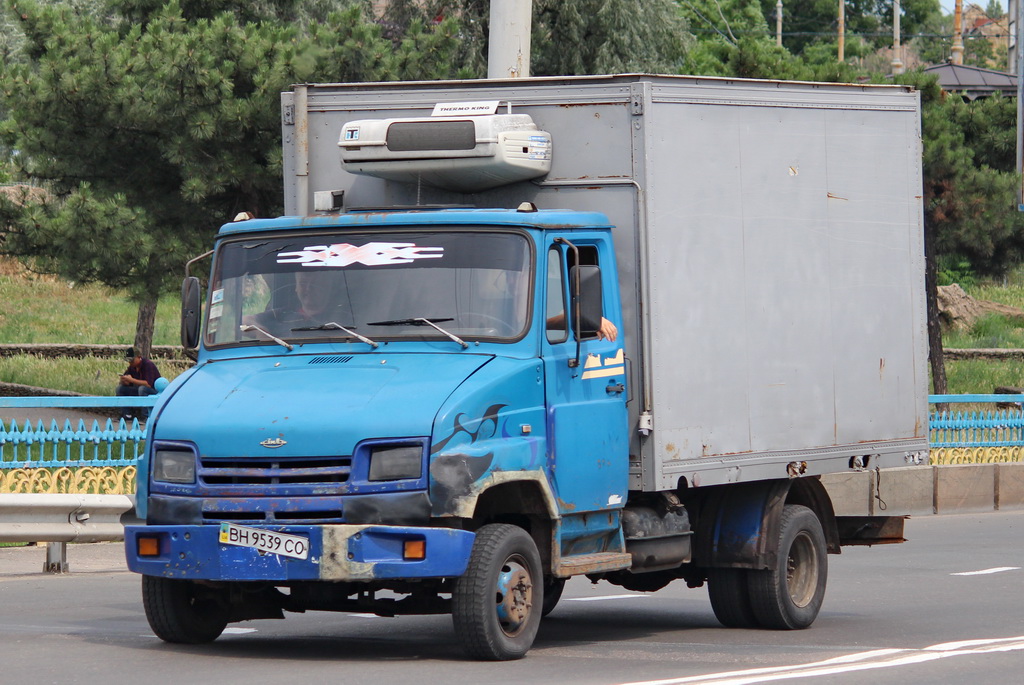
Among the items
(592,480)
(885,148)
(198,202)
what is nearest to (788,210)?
(885,148)

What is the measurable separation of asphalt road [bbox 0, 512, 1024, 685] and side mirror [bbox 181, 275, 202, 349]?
1673mm

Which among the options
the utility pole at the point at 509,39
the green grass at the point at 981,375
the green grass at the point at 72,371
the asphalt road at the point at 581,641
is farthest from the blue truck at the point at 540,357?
the green grass at the point at 981,375

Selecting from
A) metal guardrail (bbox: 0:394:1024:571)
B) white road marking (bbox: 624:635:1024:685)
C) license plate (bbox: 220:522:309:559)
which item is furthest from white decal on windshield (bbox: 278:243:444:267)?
metal guardrail (bbox: 0:394:1024:571)

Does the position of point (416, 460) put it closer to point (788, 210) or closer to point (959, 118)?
point (788, 210)

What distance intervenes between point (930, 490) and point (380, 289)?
44.1 feet

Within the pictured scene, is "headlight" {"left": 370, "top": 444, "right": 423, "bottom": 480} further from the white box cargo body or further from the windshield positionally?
the white box cargo body

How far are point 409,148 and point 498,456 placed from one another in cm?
217

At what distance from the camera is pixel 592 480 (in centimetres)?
906

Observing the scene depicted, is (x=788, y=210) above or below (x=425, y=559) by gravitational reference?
above

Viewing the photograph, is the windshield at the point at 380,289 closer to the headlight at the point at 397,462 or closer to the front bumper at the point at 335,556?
the headlight at the point at 397,462

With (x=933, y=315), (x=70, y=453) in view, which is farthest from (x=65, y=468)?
(x=933, y=315)

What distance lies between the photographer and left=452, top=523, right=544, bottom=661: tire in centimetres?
814

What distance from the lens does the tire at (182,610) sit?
350 inches

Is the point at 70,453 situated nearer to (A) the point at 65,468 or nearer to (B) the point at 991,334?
(A) the point at 65,468
